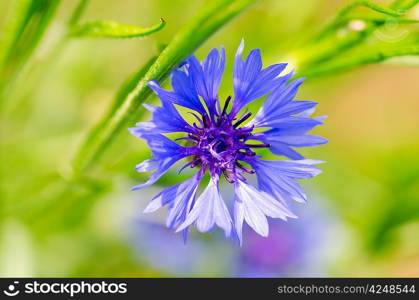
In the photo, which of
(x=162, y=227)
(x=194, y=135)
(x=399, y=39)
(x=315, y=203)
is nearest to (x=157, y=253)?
(x=162, y=227)

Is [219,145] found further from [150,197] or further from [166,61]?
[150,197]

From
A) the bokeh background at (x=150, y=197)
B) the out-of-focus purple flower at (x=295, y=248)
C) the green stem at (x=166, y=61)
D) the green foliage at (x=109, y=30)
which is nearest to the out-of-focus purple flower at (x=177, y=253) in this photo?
the bokeh background at (x=150, y=197)

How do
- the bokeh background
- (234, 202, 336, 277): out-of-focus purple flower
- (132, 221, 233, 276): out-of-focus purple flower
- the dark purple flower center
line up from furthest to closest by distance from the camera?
(234, 202, 336, 277): out-of-focus purple flower → (132, 221, 233, 276): out-of-focus purple flower → the bokeh background → the dark purple flower center

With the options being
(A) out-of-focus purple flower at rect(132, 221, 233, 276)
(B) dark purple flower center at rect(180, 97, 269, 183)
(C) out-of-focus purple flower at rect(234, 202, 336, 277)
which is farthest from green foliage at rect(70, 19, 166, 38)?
(C) out-of-focus purple flower at rect(234, 202, 336, 277)

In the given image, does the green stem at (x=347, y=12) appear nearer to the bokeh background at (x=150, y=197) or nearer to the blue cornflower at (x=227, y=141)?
the blue cornflower at (x=227, y=141)

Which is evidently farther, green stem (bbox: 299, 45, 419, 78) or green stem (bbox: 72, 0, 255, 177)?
green stem (bbox: 299, 45, 419, 78)

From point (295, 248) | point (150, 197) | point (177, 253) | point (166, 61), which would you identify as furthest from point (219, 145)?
point (295, 248)

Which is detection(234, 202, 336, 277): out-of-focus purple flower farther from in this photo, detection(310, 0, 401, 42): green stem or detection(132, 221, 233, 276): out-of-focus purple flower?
detection(310, 0, 401, 42): green stem
